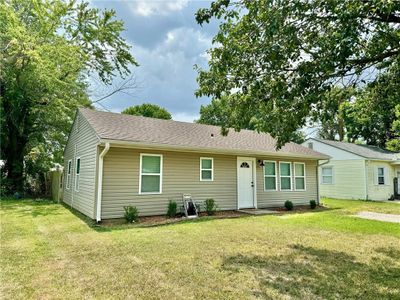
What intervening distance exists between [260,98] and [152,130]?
238 inches

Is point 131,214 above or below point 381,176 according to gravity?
below

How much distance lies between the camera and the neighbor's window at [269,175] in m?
12.0

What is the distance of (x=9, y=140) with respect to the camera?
53.2 feet

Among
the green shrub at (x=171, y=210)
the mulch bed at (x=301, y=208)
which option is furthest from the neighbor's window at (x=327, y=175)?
the green shrub at (x=171, y=210)

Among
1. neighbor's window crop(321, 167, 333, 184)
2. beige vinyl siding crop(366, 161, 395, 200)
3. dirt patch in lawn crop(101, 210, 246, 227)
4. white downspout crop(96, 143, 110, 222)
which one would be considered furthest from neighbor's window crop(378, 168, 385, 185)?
white downspout crop(96, 143, 110, 222)

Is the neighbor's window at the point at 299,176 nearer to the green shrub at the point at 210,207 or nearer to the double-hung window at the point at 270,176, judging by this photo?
the double-hung window at the point at 270,176

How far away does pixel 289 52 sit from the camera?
14.6 feet

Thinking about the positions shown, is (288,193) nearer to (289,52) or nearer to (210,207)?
(210,207)

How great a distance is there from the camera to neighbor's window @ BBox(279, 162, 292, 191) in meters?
12.5

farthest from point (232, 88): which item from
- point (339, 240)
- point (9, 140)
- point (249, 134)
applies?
point (9, 140)

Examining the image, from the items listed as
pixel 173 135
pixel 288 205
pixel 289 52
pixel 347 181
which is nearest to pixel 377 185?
pixel 347 181

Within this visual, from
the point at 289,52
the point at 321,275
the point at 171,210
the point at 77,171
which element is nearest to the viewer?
the point at 321,275

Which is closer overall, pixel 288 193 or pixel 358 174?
pixel 288 193

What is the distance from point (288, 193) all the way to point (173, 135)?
6225 mm
